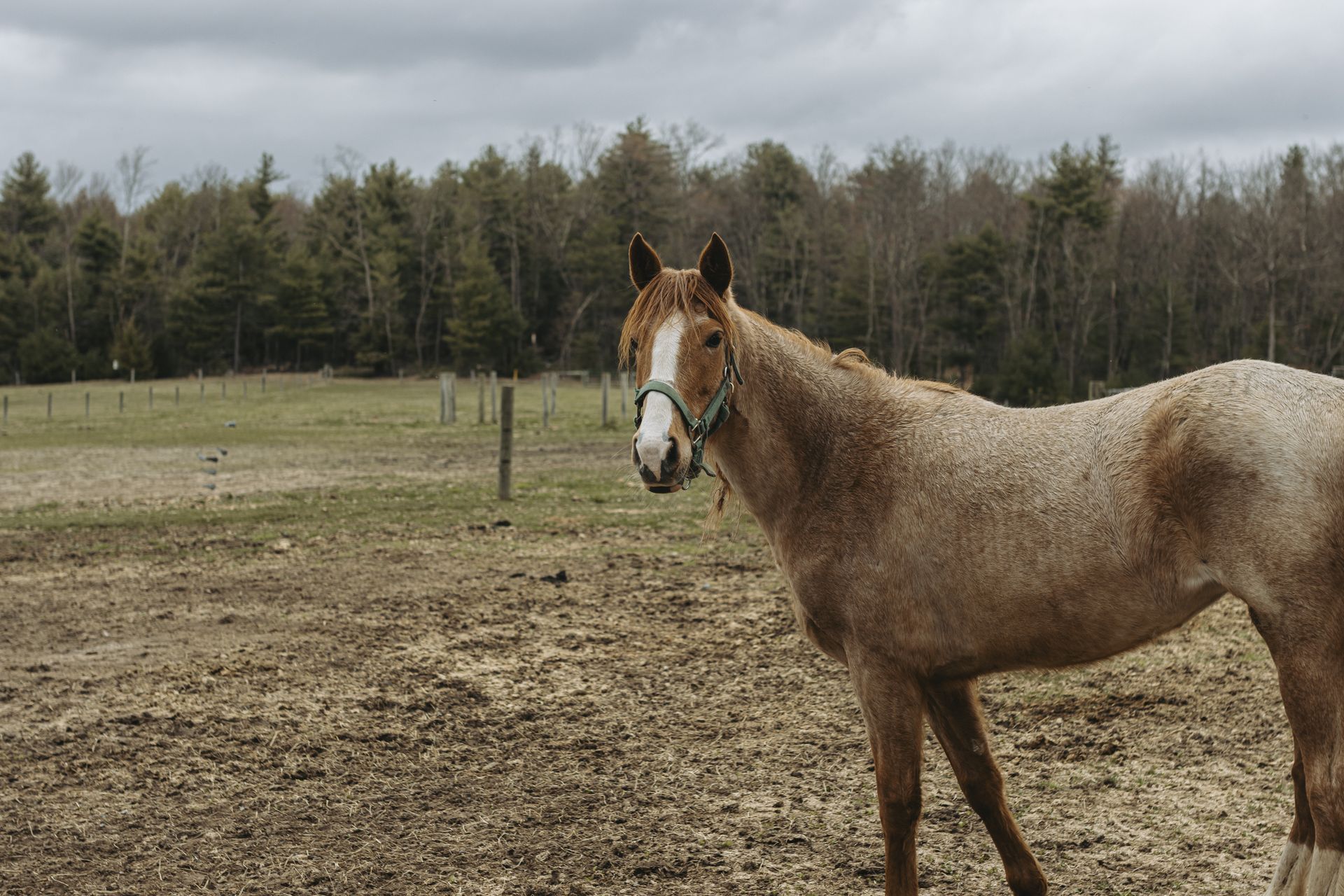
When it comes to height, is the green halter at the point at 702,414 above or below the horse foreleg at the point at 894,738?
above

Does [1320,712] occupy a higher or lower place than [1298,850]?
higher

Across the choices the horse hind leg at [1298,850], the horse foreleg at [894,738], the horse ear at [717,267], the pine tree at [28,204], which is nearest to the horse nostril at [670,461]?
the horse ear at [717,267]

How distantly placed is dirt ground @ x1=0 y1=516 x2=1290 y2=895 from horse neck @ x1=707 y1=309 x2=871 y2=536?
1.52m

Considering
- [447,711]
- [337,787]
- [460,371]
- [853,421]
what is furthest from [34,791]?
[460,371]

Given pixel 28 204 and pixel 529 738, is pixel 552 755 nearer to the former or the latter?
pixel 529 738

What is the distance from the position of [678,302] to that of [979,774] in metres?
1.97

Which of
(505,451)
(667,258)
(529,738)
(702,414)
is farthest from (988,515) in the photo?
(667,258)

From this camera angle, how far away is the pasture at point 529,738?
3973mm

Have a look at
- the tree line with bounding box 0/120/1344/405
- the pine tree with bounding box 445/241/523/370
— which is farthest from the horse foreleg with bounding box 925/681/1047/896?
the pine tree with bounding box 445/241/523/370

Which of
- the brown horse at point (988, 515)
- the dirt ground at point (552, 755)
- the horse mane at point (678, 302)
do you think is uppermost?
the horse mane at point (678, 302)

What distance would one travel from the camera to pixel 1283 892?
3.12 metres

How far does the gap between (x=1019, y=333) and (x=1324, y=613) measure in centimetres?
5200

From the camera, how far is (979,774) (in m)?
3.48

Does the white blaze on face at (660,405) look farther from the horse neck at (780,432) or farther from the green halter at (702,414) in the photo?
the horse neck at (780,432)
